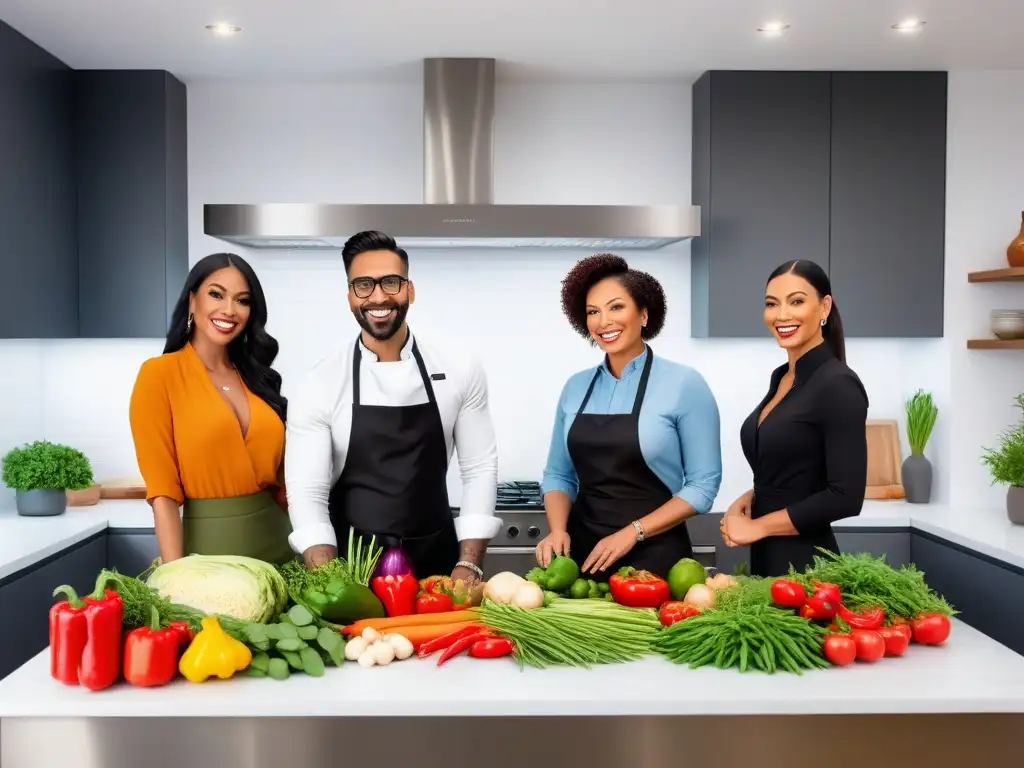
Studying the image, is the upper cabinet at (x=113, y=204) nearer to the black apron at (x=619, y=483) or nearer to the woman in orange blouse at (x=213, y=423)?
the woman in orange blouse at (x=213, y=423)

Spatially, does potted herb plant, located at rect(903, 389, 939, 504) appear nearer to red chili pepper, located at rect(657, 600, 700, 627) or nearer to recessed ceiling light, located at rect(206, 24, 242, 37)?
red chili pepper, located at rect(657, 600, 700, 627)

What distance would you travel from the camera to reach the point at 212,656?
1763mm

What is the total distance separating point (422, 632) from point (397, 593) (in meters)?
0.13

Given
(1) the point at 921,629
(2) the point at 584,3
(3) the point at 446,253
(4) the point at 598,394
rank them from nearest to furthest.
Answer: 1. (1) the point at 921,629
2. (4) the point at 598,394
3. (2) the point at 584,3
4. (3) the point at 446,253

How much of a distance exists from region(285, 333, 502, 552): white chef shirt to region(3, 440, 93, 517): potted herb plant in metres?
1.53

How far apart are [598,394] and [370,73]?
197 cm

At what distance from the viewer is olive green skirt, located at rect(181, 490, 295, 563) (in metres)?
2.59

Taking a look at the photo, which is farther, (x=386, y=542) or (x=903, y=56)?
(x=903, y=56)

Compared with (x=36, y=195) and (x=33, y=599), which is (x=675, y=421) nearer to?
(x=33, y=599)

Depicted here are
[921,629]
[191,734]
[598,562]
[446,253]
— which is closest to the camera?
[191,734]

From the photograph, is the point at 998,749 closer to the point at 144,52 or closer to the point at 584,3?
the point at 584,3

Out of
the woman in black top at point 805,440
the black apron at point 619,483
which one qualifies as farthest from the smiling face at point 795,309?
the black apron at point 619,483

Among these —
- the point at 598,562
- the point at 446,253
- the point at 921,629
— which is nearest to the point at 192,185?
the point at 446,253

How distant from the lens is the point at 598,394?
2738 mm
